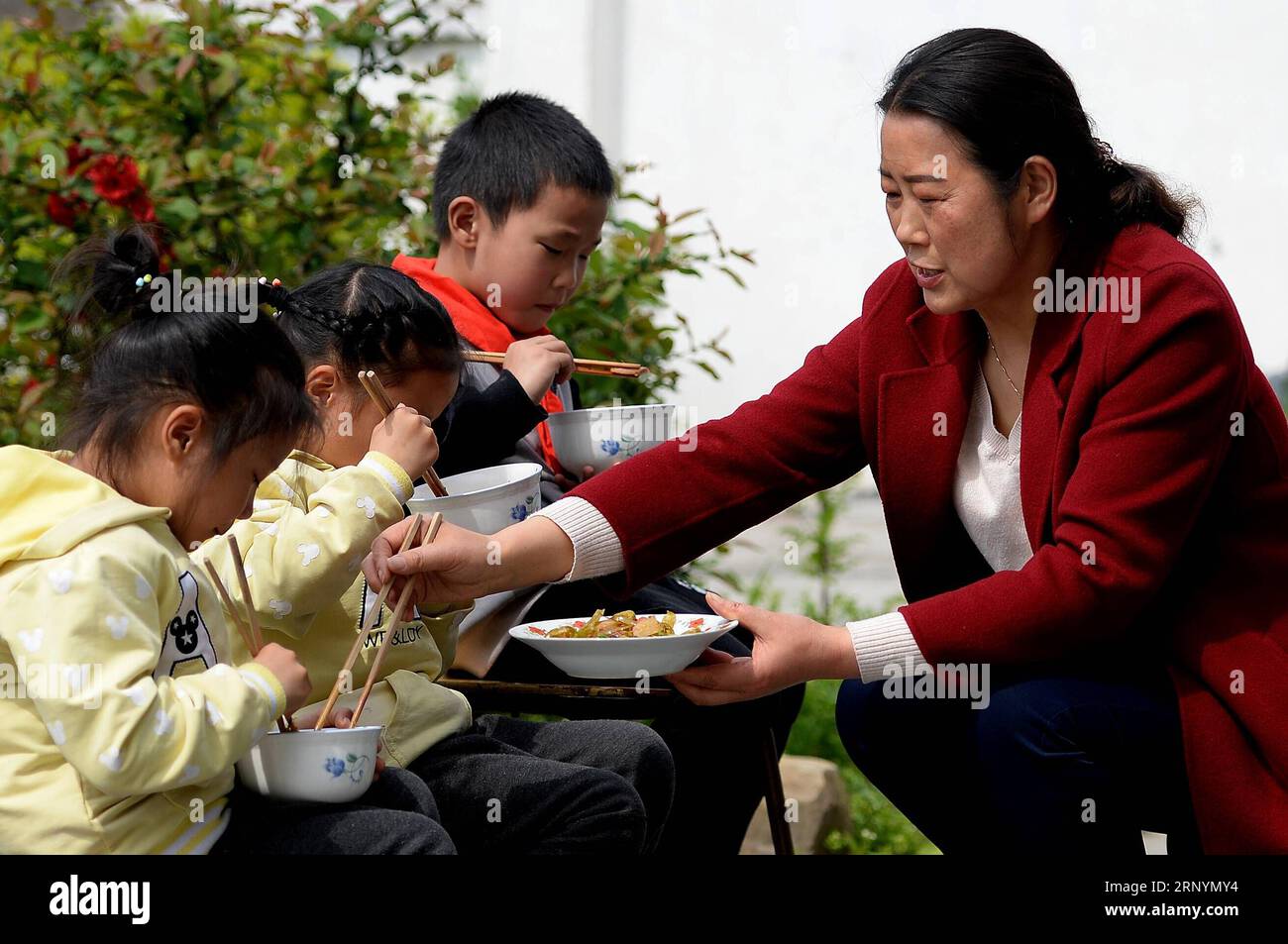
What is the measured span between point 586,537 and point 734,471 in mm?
286

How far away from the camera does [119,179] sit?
286 cm

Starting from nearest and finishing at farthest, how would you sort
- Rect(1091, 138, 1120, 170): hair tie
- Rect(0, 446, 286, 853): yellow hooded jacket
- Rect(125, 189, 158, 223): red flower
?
Rect(0, 446, 286, 853): yellow hooded jacket → Rect(1091, 138, 1120, 170): hair tie → Rect(125, 189, 158, 223): red flower

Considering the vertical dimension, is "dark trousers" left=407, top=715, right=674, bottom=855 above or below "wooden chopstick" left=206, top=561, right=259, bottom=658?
below

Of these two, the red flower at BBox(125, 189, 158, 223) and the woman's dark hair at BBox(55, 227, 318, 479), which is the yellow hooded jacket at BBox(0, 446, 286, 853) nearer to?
the woman's dark hair at BBox(55, 227, 318, 479)

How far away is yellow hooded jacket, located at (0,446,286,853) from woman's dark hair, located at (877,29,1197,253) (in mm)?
1182

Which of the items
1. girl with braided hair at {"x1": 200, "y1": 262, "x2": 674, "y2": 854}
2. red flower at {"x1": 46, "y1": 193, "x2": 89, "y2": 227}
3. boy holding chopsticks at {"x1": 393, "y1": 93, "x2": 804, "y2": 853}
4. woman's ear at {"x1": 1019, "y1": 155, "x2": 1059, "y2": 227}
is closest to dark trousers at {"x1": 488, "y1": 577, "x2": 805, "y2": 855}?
boy holding chopsticks at {"x1": 393, "y1": 93, "x2": 804, "y2": 853}

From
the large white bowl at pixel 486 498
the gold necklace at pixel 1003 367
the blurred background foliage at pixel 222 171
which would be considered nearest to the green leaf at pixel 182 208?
the blurred background foliage at pixel 222 171

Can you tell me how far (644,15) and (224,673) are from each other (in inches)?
156

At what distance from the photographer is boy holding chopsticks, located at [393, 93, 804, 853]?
241 centimetres

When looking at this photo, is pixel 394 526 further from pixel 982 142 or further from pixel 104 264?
pixel 982 142

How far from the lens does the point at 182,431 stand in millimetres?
1714

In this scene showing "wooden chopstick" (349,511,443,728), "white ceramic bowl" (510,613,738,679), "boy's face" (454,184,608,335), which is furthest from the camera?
"boy's face" (454,184,608,335)

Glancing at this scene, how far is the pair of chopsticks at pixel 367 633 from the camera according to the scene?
1.82m
